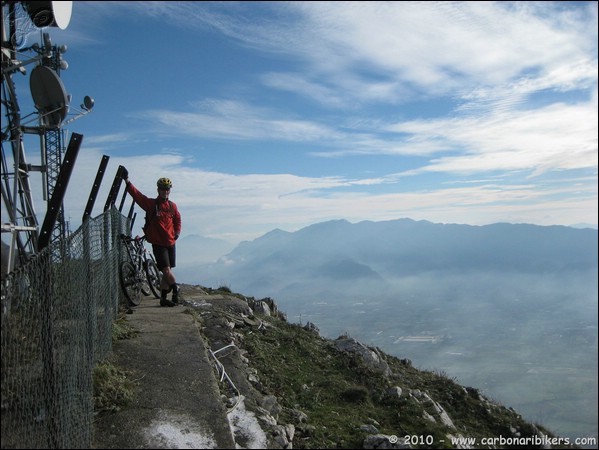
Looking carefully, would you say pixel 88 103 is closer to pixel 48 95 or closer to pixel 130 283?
pixel 48 95

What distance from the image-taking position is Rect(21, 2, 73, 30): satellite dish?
11.8 m

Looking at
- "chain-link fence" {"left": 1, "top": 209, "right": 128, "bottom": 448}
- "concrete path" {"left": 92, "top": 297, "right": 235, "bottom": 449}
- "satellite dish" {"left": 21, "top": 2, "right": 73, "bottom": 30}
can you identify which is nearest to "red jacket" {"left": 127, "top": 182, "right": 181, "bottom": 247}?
"concrete path" {"left": 92, "top": 297, "right": 235, "bottom": 449}

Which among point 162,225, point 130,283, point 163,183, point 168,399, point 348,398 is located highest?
point 163,183

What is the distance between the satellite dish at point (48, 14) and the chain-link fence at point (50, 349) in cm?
957

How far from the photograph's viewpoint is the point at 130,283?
9188 mm

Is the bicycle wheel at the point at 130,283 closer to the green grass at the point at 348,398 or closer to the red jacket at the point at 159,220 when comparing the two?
the red jacket at the point at 159,220

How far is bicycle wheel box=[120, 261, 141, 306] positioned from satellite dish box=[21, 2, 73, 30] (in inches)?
294

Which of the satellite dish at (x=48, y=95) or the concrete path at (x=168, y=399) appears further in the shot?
the satellite dish at (x=48, y=95)

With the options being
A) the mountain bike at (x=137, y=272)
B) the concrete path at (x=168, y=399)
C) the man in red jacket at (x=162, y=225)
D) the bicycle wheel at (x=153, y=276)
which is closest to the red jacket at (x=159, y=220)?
the man in red jacket at (x=162, y=225)

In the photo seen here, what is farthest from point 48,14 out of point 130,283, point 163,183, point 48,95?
point 130,283

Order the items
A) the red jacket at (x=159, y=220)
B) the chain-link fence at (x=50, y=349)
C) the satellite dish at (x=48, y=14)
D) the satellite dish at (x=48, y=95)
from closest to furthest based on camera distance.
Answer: the chain-link fence at (x=50, y=349)
the red jacket at (x=159, y=220)
the satellite dish at (x=48, y=14)
the satellite dish at (x=48, y=95)

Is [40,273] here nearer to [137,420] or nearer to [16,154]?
[137,420]

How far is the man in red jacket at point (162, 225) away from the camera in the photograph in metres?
9.02

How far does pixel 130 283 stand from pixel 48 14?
312 inches
